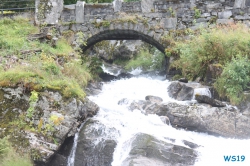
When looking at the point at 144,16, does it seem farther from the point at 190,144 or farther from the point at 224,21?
the point at 190,144

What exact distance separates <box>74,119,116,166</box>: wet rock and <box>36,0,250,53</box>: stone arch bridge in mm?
6757

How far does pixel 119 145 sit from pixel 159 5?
7979 mm

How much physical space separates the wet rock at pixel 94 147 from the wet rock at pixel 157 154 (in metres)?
0.57

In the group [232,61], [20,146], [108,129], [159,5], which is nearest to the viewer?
[20,146]

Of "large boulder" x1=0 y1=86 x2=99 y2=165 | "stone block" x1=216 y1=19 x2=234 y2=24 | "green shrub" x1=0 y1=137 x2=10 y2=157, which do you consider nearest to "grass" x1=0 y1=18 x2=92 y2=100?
"large boulder" x1=0 y1=86 x2=99 y2=165

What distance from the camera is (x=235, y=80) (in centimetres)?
931

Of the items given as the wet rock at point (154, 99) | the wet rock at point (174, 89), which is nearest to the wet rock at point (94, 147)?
the wet rock at point (154, 99)

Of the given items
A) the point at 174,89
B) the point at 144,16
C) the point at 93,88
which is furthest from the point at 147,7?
the point at 174,89

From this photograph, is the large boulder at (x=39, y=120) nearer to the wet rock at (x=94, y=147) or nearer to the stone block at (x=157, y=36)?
the wet rock at (x=94, y=147)

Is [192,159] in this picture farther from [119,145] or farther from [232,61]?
[232,61]

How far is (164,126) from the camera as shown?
27.6ft

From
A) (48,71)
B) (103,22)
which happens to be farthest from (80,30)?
(48,71)

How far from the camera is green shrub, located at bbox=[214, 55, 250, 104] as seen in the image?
9.18m

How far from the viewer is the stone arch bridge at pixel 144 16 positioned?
13.4 m
